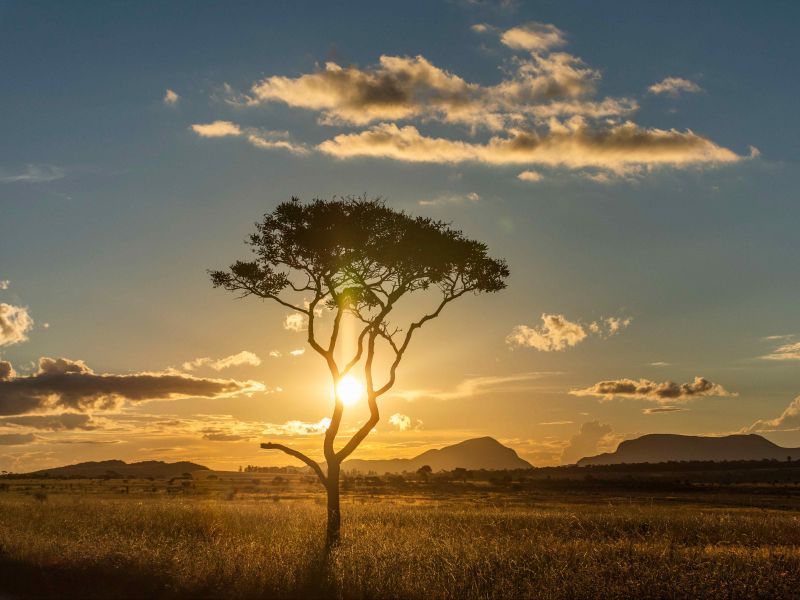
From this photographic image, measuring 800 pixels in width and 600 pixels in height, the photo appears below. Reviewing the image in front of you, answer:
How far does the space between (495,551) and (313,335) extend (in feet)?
35.0

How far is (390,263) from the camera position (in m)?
26.8

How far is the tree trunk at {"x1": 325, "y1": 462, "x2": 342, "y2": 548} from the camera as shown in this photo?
70.7 ft

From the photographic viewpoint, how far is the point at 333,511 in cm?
2233

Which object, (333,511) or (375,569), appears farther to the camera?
(333,511)

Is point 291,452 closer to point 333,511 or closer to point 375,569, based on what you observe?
point 333,511

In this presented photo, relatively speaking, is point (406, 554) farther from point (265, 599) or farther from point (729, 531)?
point (729, 531)

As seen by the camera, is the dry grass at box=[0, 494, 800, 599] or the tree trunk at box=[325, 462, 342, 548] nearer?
the dry grass at box=[0, 494, 800, 599]

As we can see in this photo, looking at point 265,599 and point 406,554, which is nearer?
point 265,599

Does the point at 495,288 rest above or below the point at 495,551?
above

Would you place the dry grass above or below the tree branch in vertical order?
below

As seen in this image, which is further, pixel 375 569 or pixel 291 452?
pixel 291 452

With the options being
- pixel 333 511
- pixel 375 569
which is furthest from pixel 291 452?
pixel 375 569

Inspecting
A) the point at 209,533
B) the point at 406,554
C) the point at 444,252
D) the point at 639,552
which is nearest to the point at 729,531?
the point at 639,552

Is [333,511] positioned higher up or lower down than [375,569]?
higher up
